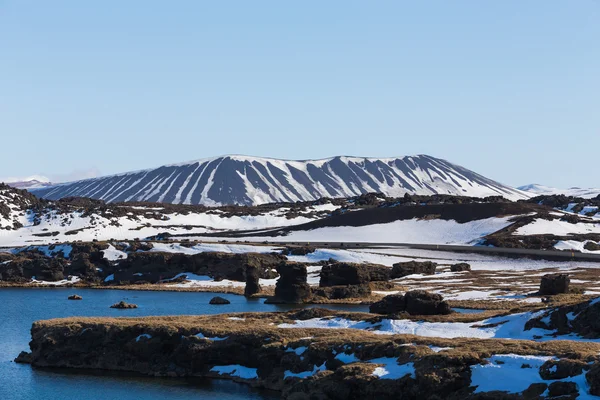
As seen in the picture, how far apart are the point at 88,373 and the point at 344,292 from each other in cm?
3373

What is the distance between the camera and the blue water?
33719 millimetres

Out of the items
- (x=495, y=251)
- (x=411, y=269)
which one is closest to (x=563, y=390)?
(x=411, y=269)

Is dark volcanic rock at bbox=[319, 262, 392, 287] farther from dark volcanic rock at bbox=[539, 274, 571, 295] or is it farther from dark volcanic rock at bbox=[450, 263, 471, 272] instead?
dark volcanic rock at bbox=[539, 274, 571, 295]

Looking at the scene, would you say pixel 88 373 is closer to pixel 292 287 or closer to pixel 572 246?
pixel 292 287

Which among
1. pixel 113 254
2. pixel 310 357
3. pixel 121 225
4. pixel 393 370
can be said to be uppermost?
pixel 121 225

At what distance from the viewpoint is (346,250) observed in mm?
102750

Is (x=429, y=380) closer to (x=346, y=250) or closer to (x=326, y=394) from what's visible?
(x=326, y=394)

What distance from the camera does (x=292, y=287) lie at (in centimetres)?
6650

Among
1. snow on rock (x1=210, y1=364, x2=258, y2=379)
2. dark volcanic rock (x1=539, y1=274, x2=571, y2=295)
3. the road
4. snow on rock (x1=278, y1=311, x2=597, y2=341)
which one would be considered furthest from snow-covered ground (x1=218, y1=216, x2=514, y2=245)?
snow on rock (x1=210, y1=364, x2=258, y2=379)

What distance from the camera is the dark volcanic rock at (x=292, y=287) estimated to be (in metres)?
66.4

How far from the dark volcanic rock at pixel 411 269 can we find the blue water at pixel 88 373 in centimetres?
1917

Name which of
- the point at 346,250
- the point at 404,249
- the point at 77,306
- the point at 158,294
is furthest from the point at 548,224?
the point at 77,306

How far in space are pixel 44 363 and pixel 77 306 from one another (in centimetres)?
2475

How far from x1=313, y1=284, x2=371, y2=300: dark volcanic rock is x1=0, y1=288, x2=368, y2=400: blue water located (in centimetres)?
516
